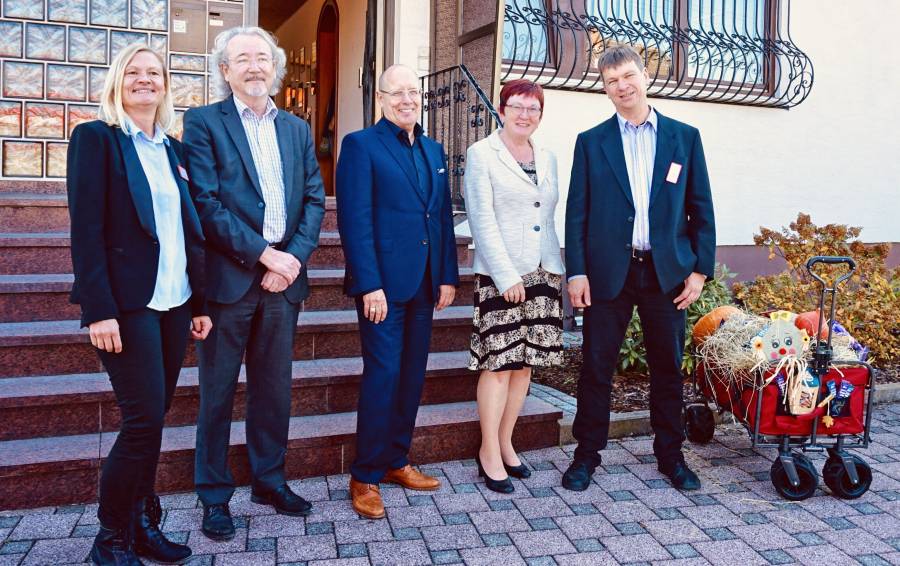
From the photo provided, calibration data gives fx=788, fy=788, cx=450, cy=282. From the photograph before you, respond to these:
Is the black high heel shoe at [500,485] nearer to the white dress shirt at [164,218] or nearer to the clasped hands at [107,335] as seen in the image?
the white dress shirt at [164,218]

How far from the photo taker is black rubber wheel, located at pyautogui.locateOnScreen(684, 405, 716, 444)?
4.07 meters

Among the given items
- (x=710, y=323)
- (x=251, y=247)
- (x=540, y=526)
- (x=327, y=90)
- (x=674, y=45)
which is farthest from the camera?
(x=327, y=90)

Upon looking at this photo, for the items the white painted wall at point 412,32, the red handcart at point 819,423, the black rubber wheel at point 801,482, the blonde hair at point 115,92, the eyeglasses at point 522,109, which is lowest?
the black rubber wheel at point 801,482

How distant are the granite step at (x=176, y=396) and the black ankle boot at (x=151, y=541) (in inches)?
33.1

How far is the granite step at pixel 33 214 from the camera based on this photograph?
445 centimetres

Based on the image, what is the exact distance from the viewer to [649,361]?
142 inches

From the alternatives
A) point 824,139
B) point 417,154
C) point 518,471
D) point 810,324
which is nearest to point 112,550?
point 518,471

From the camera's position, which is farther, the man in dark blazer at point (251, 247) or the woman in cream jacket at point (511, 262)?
the woman in cream jacket at point (511, 262)

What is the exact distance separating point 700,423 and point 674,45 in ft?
14.0

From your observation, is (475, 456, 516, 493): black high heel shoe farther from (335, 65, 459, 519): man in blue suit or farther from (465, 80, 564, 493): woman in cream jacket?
(335, 65, 459, 519): man in blue suit

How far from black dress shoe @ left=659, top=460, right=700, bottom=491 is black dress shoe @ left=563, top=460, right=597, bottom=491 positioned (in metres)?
0.35

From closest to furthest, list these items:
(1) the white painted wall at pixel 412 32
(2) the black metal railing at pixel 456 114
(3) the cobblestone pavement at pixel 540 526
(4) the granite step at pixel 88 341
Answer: (3) the cobblestone pavement at pixel 540 526, (4) the granite step at pixel 88 341, (2) the black metal railing at pixel 456 114, (1) the white painted wall at pixel 412 32

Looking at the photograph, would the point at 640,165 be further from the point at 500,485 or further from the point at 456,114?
the point at 456,114

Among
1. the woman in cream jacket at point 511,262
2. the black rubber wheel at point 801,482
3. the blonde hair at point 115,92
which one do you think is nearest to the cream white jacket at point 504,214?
the woman in cream jacket at point 511,262
